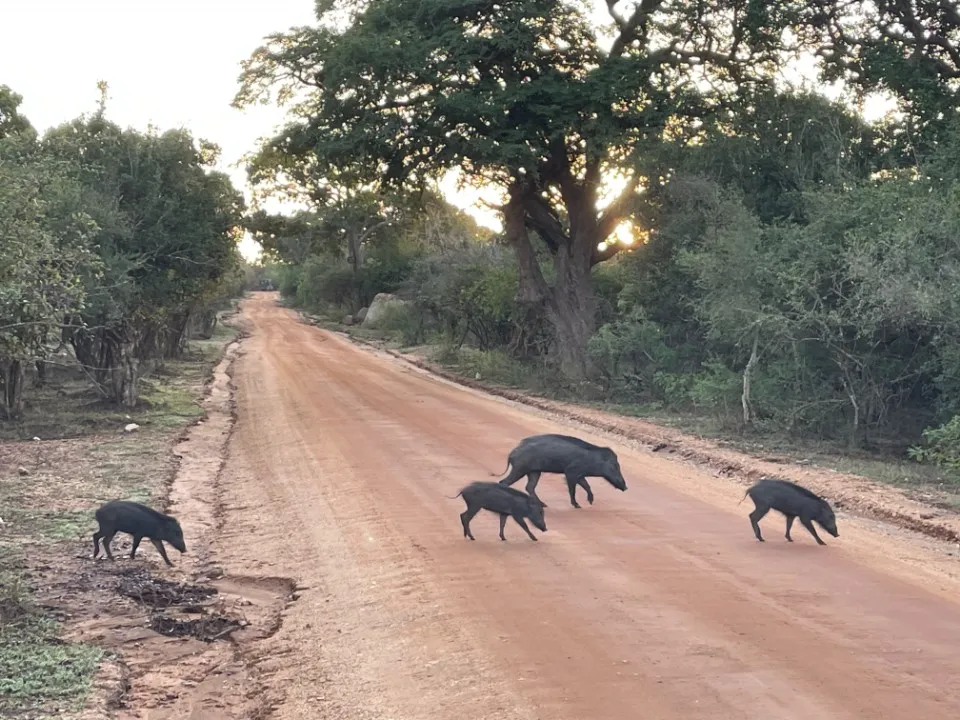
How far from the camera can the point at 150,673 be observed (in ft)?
23.9

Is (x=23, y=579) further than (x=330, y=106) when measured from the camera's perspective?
No

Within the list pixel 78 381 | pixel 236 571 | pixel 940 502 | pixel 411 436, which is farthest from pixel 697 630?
pixel 78 381

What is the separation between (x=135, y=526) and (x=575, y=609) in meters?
4.34

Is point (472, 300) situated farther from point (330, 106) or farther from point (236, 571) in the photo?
point (236, 571)

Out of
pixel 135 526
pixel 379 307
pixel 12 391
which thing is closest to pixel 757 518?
pixel 135 526

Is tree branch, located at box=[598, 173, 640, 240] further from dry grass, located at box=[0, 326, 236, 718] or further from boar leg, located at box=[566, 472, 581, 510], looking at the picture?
boar leg, located at box=[566, 472, 581, 510]

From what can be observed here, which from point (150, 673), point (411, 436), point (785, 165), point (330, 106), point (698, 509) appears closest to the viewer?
point (150, 673)

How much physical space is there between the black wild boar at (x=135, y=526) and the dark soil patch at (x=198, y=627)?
1633 mm

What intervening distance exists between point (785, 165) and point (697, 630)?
17.4 meters

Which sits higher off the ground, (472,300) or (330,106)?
(330,106)

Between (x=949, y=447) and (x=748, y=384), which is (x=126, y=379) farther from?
(x=949, y=447)

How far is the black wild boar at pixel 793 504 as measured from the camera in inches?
411

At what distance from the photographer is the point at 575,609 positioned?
816 cm

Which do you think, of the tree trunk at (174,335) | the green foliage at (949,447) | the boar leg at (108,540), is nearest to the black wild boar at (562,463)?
the boar leg at (108,540)
